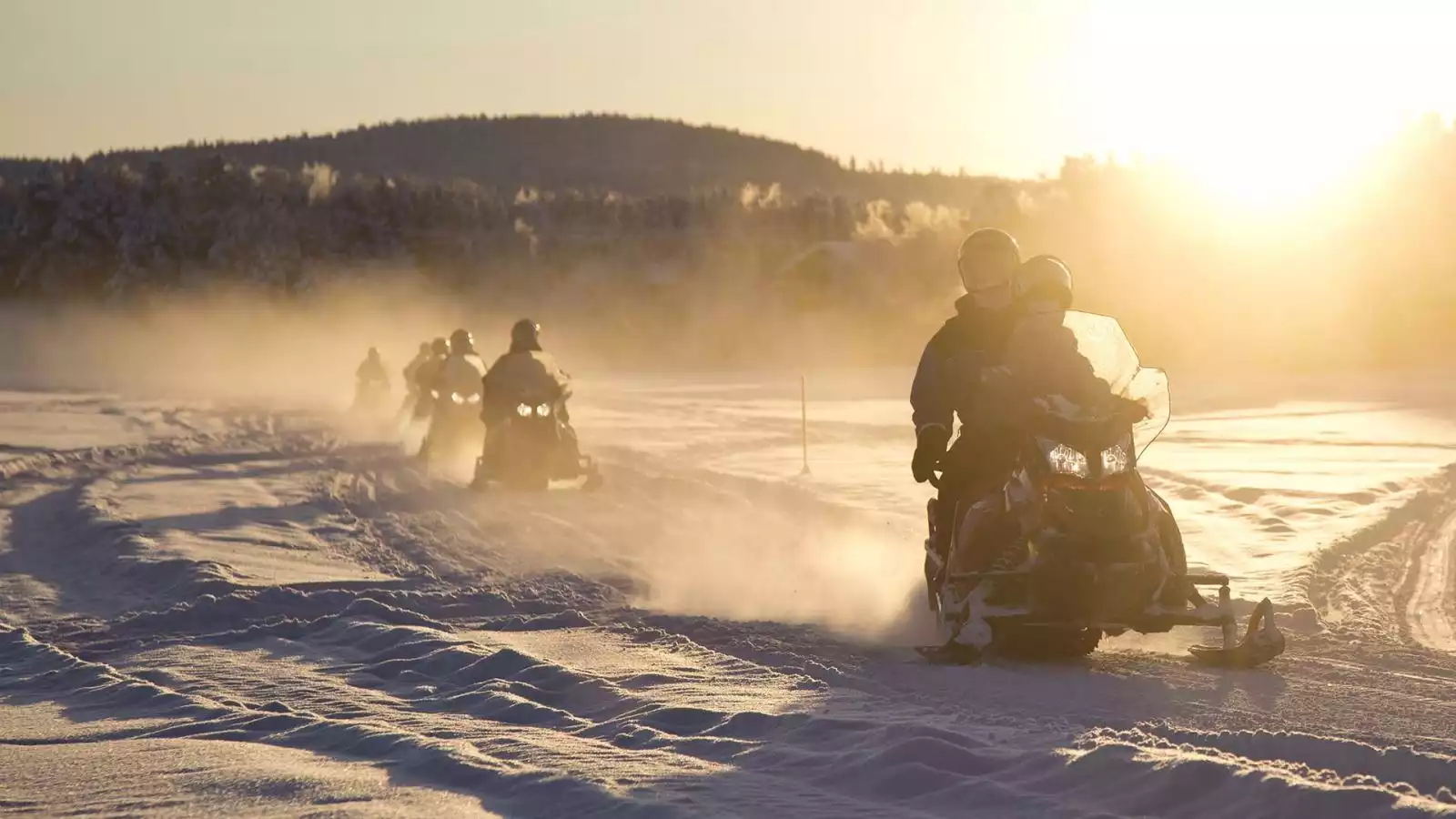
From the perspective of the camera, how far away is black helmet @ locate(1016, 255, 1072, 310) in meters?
8.74

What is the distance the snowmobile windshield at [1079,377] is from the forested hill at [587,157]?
5984 inches

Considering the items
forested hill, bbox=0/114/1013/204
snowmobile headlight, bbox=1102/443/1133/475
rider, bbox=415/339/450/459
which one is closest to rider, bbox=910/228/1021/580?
snowmobile headlight, bbox=1102/443/1133/475

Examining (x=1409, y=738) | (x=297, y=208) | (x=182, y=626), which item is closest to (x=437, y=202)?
(x=297, y=208)

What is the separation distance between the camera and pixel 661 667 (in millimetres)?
8562

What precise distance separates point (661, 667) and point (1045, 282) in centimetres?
289

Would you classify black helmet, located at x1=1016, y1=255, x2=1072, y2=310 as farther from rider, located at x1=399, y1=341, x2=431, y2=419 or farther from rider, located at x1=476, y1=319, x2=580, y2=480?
rider, located at x1=399, y1=341, x2=431, y2=419

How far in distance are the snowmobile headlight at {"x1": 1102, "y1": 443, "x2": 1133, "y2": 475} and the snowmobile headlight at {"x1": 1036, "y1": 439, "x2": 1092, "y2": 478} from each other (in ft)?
0.32

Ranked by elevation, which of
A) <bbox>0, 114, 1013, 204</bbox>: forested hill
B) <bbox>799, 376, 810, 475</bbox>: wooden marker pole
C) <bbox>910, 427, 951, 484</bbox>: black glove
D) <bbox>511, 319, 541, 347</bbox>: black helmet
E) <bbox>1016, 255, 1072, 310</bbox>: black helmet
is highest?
<bbox>0, 114, 1013, 204</bbox>: forested hill

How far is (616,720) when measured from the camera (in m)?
7.10

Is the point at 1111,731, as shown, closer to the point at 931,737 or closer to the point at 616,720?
the point at 931,737

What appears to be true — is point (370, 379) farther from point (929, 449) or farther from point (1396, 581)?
point (929, 449)

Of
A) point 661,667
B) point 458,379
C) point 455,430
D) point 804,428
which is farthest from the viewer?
point 458,379

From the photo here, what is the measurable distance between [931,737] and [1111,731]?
A: 77 centimetres

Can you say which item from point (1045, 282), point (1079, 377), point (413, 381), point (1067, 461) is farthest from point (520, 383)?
point (413, 381)
